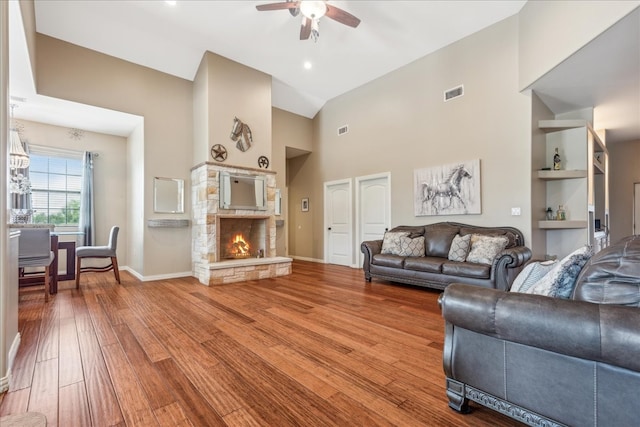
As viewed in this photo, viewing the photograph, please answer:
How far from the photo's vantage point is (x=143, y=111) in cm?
527

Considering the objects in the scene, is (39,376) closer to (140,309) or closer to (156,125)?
(140,309)

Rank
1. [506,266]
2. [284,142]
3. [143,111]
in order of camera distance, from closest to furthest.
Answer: [506,266] < [143,111] < [284,142]

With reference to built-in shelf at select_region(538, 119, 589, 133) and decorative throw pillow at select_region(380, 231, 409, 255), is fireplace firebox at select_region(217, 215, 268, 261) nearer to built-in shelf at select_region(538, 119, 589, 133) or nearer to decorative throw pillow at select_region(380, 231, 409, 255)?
decorative throw pillow at select_region(380, 231, 409, 255)

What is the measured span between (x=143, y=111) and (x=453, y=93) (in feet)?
18.0

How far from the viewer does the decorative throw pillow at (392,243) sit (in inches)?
192

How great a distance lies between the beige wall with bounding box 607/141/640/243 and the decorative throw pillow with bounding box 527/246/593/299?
826 cm

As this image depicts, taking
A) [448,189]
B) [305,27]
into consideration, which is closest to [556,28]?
[448,189]

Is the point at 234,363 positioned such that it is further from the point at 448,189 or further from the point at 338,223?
the point at 338,223

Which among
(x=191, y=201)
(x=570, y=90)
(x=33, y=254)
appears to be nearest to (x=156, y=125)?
(x=191, y=201)

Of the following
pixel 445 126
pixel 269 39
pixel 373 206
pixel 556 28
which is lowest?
pixel 373 206

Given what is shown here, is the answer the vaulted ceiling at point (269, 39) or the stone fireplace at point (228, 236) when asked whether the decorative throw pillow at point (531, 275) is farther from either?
the stone fireplace at point (228, 236)

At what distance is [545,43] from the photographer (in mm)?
3711

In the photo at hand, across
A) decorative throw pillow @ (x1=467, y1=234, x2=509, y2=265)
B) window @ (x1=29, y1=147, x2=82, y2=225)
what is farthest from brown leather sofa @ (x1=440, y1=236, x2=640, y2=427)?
window @ (x1=29, y1=147, x2=82, y2=225)

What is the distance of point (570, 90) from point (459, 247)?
9.09 feet
